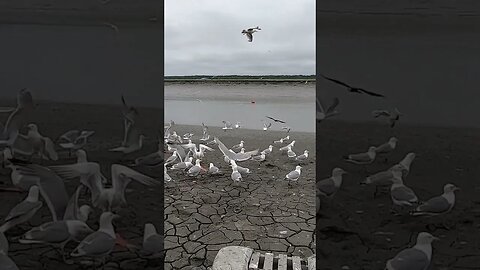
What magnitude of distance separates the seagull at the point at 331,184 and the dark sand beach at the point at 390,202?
0.02 metres

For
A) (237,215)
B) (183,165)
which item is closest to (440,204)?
(237,215)

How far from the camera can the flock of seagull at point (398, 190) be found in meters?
1.12

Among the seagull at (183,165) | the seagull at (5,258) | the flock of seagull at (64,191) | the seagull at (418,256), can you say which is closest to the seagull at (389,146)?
the seagull at (418,256)

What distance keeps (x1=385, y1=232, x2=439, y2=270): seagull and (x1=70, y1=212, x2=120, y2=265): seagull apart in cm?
87

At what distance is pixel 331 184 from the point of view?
1150 millimetres

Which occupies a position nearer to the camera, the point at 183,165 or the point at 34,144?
the point at 34,144

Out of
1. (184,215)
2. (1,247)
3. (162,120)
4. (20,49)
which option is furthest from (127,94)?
(184,215)

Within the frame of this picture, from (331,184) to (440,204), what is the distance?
32cm

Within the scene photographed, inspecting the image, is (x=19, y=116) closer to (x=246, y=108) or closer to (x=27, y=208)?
(x=27, y=208)

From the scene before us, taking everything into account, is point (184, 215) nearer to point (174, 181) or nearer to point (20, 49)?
point (174, 181)

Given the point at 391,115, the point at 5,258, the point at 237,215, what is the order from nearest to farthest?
the point at 391,115, the point at 5,258, the point at 237,215

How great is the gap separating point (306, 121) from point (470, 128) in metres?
7.86

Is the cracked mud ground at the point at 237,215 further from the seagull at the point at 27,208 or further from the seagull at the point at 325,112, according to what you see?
the seagull at the point at 325,112

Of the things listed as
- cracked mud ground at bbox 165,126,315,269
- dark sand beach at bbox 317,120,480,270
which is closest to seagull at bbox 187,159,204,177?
cracked mud ground at bbox 165,126,315,269
